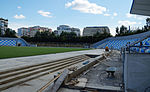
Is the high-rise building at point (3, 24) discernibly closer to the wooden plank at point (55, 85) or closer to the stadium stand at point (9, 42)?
the stadium stand at point (9, 42)

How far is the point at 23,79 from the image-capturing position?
21.9 feet

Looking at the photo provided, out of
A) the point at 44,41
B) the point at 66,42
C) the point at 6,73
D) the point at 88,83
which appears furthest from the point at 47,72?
the point at 44,41

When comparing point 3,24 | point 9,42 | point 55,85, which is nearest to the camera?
point 55,85

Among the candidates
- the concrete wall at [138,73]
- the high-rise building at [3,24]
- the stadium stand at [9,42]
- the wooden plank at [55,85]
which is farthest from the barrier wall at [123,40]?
the high-rise building at [3,24]

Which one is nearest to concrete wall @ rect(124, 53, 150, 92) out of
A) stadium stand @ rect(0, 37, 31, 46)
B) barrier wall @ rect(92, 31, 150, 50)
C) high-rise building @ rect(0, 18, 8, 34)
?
barrier wall @ rect(92, 31, 150, 50)

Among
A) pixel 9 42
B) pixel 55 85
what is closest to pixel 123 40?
pixel 55 85

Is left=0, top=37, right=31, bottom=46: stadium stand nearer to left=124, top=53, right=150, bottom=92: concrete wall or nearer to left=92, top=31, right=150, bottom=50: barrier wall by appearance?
left=92, top=31, right=150, bottom=50: barrier wall

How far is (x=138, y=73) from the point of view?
6395 millimetres

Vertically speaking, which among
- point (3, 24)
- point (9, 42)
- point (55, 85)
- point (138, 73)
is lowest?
point (55, 85)

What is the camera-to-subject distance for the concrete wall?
6.27 metres

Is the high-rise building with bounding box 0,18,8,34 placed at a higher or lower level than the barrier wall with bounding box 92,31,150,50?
higher

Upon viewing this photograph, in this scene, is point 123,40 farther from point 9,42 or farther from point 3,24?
point 3,24

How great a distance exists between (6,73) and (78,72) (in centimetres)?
400

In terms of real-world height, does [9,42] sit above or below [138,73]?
above
